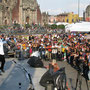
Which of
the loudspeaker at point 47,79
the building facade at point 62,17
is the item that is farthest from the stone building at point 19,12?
the building facade at point 62,17

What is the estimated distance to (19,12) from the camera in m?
53.9

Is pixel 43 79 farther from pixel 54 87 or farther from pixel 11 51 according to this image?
pixel 11 51

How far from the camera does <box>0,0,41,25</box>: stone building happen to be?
1938 inches

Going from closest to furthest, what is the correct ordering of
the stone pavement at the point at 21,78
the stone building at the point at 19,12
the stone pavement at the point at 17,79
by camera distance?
1. the stone pavement at the point at 17,79
2. the stone pavement at the point at 21,78
3. the stone building at the point at 19,12

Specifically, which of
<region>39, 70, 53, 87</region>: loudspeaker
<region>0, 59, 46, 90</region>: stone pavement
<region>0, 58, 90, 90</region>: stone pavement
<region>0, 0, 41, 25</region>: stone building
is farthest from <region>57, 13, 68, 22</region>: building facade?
<region>39, 70, 53, 87</region>: loudspeaker

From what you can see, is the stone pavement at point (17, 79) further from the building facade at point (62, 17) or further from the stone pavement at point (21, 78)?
the building facade at point (62, 17)

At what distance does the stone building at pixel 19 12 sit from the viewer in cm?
4923

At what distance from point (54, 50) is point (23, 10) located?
140ft

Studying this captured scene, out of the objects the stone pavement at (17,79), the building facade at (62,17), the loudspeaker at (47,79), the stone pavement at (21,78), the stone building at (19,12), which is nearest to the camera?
the loudspeaker at (47,79)

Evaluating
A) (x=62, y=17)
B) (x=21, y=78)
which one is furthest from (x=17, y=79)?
(x=62, y=17)

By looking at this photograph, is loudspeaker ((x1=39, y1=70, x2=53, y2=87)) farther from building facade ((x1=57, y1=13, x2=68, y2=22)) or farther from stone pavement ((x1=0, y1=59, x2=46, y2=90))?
building facade ((x1=57, y1=13, x2=68, y2=22))

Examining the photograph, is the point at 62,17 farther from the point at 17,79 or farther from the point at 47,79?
the point at 47,79

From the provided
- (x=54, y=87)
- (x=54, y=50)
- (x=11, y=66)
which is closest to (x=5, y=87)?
(x=54, y=87)

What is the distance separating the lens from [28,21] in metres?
56.3
